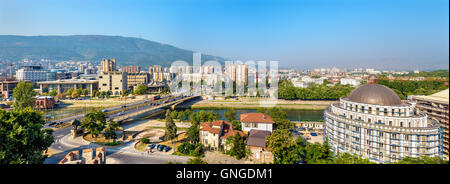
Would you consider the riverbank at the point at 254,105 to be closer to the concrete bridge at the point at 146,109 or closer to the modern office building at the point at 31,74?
the concrete bridge at the point at 146,109

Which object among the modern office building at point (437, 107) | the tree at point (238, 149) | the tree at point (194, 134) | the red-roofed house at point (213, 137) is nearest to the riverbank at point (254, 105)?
the tree at point (194, 134)

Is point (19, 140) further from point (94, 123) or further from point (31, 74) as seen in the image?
point (31, 74)

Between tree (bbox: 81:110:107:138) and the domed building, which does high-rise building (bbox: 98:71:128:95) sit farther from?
the domed building

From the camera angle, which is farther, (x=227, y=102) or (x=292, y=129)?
(x=227, y=102)
